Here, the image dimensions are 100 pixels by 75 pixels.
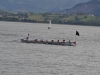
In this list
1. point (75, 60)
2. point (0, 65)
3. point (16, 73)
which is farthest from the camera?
point (75, 60)

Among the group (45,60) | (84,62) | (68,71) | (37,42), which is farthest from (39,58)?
(37,42)

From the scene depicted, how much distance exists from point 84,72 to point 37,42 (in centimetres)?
5634

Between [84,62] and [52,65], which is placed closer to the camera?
[52,65]

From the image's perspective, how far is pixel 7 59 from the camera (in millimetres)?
85688

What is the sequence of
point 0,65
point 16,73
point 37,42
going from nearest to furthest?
point 16,73 → point 0,65 → point 37,42

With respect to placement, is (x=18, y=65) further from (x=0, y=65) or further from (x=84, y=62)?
(x=84, y=62)

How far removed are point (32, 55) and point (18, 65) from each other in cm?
1749

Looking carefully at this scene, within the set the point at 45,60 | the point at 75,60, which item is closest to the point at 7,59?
the point at 45,60

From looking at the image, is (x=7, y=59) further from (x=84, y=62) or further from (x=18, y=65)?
(x=84, y=62)

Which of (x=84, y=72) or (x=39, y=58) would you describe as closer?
(x=84, y=72)

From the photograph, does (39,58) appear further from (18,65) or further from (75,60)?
(18,65)

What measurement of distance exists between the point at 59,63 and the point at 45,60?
180 inches

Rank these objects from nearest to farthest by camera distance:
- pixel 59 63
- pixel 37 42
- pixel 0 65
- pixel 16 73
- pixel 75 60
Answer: pixel 16 73 < pixel 0 65 < pixel 59 63 < pixel 75 60 < pixel 37 42

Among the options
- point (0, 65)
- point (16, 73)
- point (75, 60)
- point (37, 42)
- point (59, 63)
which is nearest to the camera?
point (16, 73)
